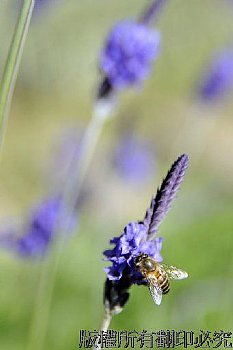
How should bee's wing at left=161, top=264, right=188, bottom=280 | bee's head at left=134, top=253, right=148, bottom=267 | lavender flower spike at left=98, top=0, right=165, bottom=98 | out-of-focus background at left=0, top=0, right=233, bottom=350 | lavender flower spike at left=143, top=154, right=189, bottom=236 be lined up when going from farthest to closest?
out-of-focus background at left=0, top=0, right=233, bottom=350, lavender flower spike at left=98, top=0, right=165, bottom=98, bee's wing at left=161, top=264, right=188, bottom=280, bee's head at left=134, top=253, right=148, bottom=267, lavender flower spike at left=143, top=154, right=189, bottom=236

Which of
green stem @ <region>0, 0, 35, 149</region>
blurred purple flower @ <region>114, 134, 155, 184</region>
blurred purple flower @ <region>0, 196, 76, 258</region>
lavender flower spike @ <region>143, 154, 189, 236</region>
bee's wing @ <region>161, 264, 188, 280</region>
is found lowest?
bee's wing @ <region>161, 264, 188, 280</region>

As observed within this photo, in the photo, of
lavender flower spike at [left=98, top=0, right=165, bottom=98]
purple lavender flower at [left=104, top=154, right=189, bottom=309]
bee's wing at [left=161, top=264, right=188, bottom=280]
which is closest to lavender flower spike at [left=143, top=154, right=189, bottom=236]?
purple lavender flower at [left=104, top=154, right=189, bottom=309]

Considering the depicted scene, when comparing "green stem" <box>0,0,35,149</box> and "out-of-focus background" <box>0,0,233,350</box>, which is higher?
"out-of-focus background" <box>0,0,233,350</box>

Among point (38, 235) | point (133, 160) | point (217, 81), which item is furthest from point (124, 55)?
point (133, 160)

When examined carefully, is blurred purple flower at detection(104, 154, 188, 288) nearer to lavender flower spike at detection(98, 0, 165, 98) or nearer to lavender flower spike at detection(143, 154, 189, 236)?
lavender flower spike at detection(143, 154, 189, 236)

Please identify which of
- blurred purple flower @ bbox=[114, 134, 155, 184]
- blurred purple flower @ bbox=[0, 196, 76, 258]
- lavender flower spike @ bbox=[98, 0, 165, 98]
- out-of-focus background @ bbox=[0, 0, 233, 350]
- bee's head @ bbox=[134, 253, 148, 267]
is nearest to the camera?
bee's head @ bbox=[134, 253, 148, 267]

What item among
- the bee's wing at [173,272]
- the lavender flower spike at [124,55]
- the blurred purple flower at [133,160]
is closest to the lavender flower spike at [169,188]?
the bee's wing at [173,272]
